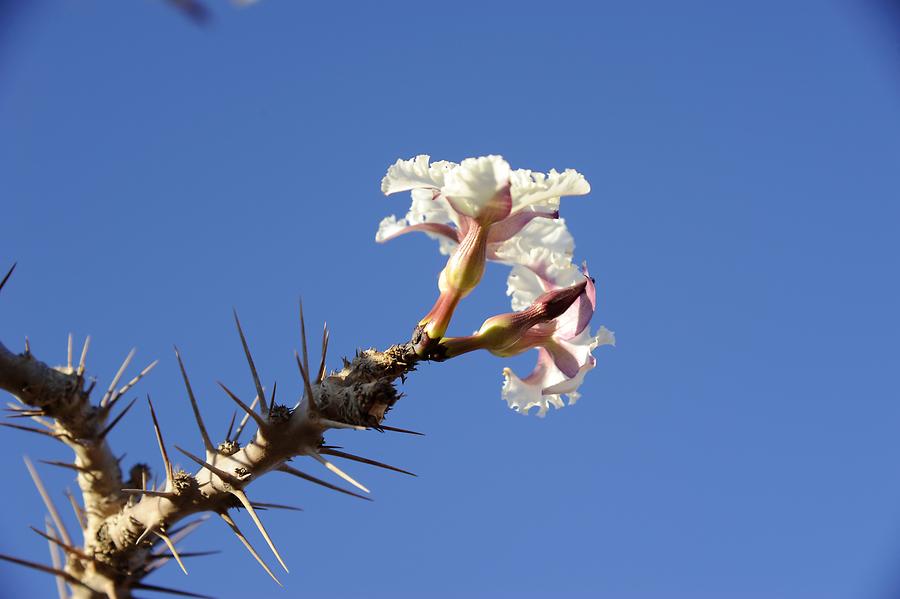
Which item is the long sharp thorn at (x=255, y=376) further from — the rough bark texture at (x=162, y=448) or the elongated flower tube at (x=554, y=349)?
the elongated flower tube at (x=554, y=349)

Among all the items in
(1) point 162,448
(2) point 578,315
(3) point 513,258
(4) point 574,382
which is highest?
(3) point 513,258

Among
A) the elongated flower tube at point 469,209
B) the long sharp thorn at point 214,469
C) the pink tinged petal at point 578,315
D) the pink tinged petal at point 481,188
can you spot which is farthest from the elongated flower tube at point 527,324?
the long sharp thorn at point 214,469

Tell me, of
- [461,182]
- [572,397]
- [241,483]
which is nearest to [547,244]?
[461,182]

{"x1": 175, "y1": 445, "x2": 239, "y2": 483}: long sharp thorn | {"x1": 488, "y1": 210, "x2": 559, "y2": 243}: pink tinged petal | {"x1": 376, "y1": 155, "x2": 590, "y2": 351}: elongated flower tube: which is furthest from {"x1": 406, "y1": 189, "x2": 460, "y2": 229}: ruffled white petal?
{"x1": 175, "y1": 445, "x2": 239, "y2": 483}: long sharp thorn

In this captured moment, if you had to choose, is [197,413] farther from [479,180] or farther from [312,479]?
[479,180]

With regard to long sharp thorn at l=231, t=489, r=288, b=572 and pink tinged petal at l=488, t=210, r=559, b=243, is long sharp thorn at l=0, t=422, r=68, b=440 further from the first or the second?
pink tinged petal at l=488, t=210, r=559, b=243

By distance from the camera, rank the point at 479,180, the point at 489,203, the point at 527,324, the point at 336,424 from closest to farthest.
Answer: the point at 336,424 → the point at 479,180 → the point at 489,203 → the point at 527,324

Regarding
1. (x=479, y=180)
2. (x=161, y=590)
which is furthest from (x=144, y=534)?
(x=479, y=180)
